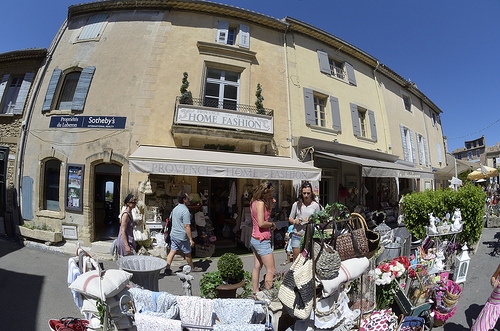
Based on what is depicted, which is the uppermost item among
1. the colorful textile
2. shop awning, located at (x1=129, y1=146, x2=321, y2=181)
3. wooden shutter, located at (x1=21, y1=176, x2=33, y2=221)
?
shop awning, located at (x1=129, y1=146, x2=321, y2=181)

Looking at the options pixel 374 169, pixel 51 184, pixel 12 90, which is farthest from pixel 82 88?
pixel 374 169

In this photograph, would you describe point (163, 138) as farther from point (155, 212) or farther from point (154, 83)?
point (155, 212)

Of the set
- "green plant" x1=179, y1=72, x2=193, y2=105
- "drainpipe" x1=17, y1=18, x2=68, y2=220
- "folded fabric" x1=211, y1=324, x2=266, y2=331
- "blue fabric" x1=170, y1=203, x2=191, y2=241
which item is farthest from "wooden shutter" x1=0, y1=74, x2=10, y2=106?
"folded fabric" x1=211, y1=324, x2=266, y2=331

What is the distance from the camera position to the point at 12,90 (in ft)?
31.2

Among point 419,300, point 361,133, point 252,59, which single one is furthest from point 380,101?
point 419,300

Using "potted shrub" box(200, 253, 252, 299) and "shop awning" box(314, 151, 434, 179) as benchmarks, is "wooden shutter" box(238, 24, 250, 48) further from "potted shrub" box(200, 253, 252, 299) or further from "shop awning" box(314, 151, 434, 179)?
"potted shrub" box(200, 253, 252, 299)

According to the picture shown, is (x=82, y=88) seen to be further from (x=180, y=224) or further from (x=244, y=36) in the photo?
(x=180, y=224)

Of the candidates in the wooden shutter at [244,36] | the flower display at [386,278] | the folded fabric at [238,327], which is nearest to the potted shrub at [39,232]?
the folded fabric at [238,327]

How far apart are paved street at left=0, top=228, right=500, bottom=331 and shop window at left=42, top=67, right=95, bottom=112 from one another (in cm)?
467

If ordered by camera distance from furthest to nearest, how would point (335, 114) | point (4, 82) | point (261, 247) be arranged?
1. point (335, 114)
2. point (4, 82)
3. point (261, 247)

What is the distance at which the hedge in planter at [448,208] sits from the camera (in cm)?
528

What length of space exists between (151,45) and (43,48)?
463 centimetres

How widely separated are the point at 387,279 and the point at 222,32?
9.23 metres

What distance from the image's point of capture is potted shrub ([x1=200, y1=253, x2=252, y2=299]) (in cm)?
293
